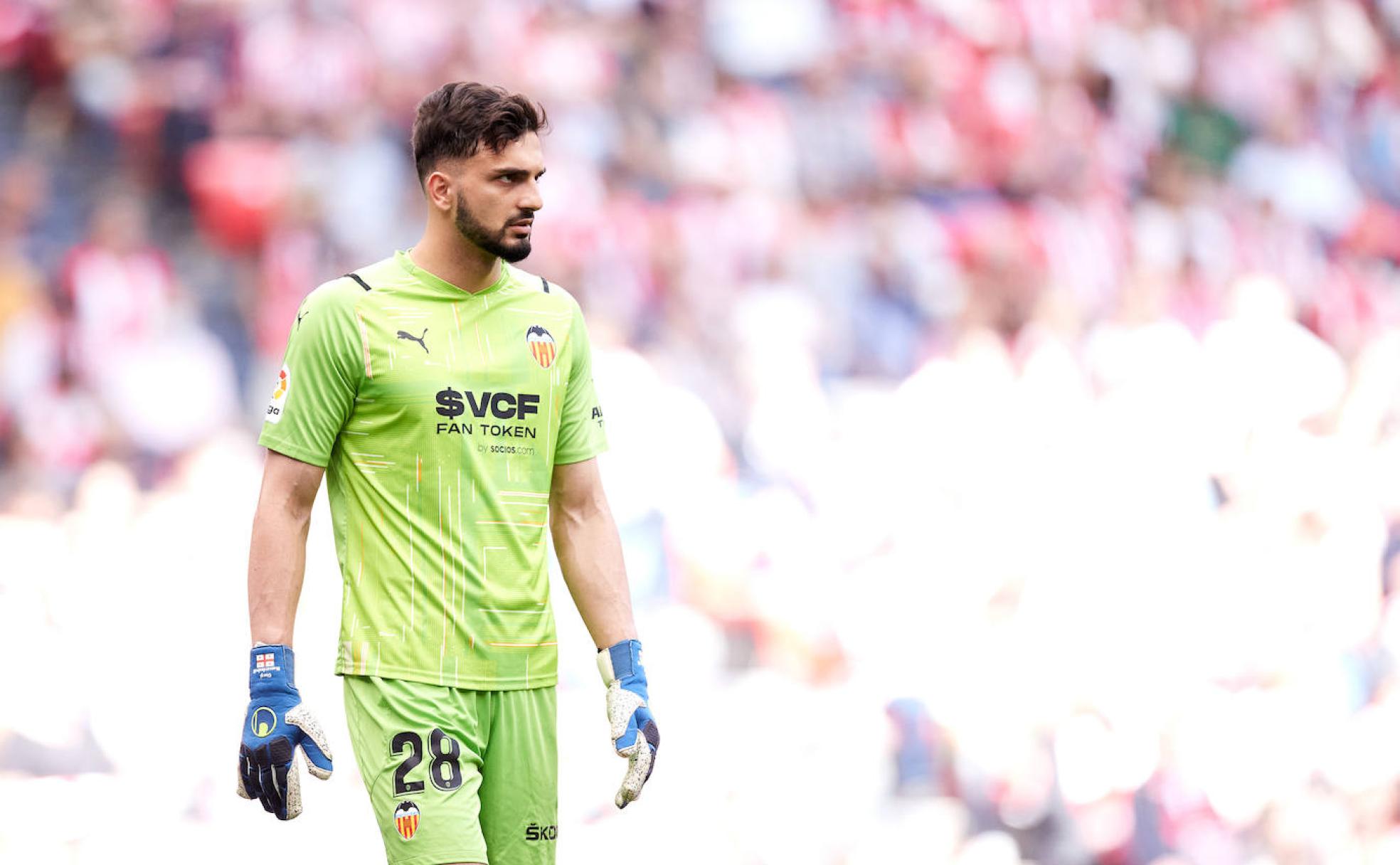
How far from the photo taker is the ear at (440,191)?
3109mm

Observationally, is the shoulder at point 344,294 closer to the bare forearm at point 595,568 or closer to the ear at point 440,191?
the ear at point 440,191

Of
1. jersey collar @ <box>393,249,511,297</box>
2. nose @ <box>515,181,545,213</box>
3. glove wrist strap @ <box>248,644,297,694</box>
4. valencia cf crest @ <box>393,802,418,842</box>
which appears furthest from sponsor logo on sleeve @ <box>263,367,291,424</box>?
valencia cf crest @ <box>393,802,418,842</box>

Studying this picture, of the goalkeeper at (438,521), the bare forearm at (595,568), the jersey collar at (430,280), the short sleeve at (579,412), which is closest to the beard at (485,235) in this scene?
the goalkeeper at (438,521)

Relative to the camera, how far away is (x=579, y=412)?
10.9ft

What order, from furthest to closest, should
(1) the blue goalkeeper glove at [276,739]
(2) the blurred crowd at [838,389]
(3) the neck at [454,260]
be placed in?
(2) the blurred crowd at [838,389]
(3) the neck at [454,260]
(1) the blue goalkeeper glove at [276,739]

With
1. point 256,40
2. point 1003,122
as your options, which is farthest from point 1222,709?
point 256,40

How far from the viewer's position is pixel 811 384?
6.95 metres

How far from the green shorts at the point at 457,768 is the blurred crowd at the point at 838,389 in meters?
2.73

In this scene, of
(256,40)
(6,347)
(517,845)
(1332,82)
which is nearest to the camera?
(517,845)

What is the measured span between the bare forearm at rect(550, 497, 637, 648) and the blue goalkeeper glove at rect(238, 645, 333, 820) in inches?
22.4

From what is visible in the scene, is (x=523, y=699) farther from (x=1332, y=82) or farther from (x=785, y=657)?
(x=1332, y=82)

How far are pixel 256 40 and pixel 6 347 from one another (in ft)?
4.52

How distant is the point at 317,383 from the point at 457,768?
0.71 m

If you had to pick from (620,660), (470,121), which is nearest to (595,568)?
(620,660)
